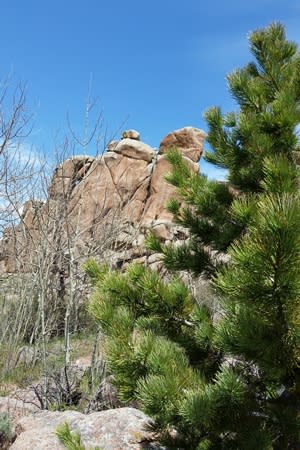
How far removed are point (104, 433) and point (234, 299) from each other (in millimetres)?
2429

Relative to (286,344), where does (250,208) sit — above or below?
above

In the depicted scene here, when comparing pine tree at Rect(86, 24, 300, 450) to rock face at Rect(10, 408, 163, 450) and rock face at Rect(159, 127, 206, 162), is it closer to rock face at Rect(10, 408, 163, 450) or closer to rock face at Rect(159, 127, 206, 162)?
rock face at Rect(10, 408, 163, 450)

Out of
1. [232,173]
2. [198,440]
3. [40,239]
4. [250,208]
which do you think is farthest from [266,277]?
[40,239]

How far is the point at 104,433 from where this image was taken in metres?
4.16

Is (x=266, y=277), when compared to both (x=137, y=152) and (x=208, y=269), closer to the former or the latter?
(x=208, y=269)

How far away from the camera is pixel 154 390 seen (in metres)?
2.67

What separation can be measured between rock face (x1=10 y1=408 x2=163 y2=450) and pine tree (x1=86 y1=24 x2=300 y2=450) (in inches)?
37.0

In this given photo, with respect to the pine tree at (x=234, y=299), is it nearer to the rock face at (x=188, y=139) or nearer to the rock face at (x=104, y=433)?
the rock face at (x=104, y=433)

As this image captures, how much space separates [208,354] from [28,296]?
6.13 metres


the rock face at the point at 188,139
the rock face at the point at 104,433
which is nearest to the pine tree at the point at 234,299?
the rock face at the point at 104,433

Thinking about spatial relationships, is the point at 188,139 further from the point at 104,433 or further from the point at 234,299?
the point at 234,299

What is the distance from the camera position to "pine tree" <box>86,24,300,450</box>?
212cm

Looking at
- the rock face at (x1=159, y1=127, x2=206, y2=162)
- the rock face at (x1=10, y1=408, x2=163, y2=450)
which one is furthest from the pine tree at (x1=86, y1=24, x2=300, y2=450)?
the rock face at (x1=159, y1=127, x2=206, y2=162)

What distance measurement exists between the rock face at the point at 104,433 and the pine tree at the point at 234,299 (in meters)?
0.94
